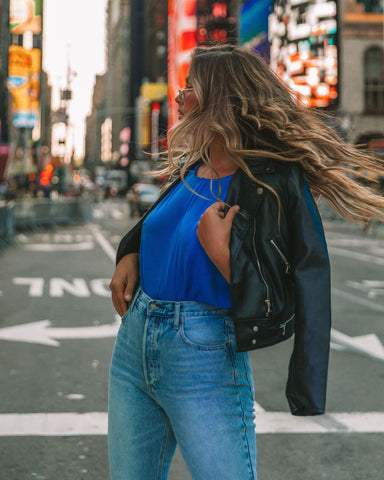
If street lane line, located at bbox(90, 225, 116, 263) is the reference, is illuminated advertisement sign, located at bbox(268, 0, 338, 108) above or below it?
above

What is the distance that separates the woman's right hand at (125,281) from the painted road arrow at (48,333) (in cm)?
538

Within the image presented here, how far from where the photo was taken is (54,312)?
979 cm

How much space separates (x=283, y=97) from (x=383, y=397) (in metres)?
3.97

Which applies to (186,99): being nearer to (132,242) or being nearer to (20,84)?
(132,242)

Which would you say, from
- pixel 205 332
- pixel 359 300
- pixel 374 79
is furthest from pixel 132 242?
pixel 374 79

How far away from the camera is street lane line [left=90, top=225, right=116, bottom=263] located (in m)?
18.6

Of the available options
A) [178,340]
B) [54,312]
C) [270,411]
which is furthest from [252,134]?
[54,312]

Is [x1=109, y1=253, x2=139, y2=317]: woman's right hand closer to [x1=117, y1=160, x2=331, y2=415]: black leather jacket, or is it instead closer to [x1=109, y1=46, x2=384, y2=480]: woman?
[x1=109, y1=46, x2=384, y2=480]: woman

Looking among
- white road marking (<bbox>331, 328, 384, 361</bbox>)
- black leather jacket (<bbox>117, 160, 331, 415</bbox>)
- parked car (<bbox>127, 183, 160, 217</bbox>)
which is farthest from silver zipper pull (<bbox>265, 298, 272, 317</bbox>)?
parked car (<bbox>127, 183, 160, 217</bbox>)

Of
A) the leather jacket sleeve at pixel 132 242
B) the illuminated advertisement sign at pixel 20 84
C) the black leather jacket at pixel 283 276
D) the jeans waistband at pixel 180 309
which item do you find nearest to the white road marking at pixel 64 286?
the leather jacket sleeve at pixel 132 242

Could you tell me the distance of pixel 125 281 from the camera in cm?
263

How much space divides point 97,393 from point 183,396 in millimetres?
3752

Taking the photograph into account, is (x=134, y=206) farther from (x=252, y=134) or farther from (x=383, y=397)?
(x=252, y=134)

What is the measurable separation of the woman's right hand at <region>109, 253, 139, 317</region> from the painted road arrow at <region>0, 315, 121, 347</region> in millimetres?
5381
